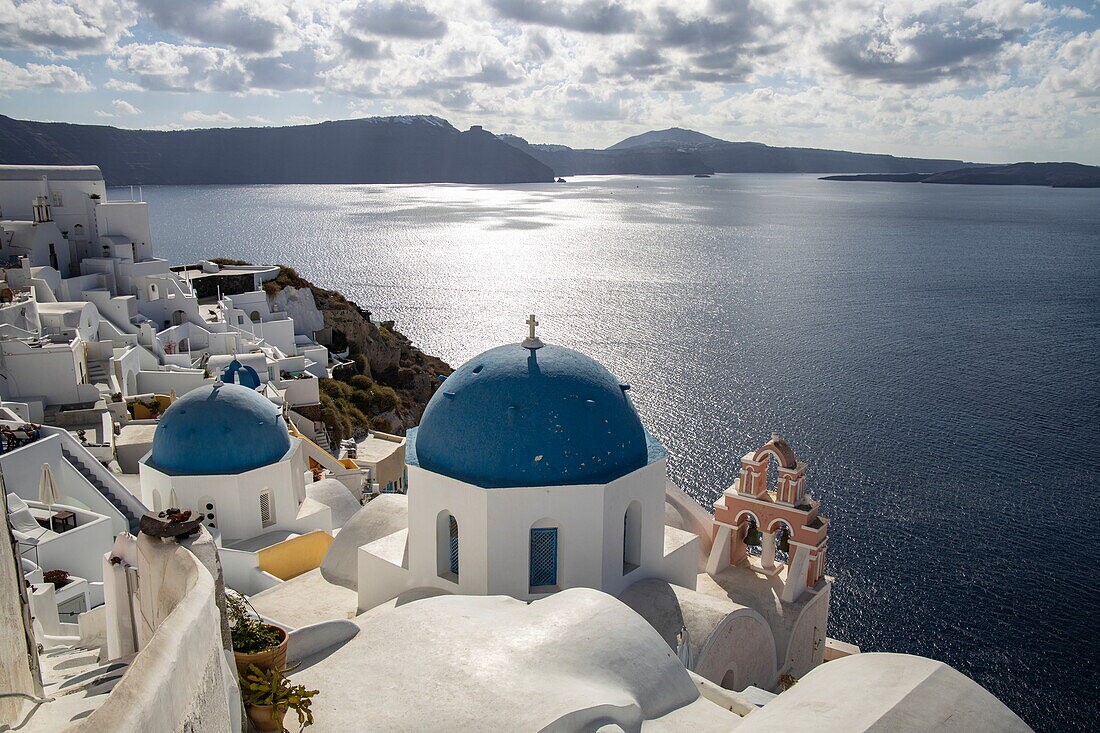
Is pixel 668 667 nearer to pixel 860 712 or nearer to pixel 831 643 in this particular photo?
pixel 860 712

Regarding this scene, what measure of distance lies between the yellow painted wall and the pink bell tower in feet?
28.2

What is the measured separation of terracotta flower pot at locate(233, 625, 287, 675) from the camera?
27.5 feet

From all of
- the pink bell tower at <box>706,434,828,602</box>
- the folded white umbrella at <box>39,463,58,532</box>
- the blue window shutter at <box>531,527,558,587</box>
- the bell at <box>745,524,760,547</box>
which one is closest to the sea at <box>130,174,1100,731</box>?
the bell at <box>745,524,760,547</box>

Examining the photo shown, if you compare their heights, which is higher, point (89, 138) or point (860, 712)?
point (89, 138)

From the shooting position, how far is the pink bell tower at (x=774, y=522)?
52.6ft

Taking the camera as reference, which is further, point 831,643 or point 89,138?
point 89,138

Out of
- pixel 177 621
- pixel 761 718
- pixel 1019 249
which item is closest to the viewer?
pixel 177 621

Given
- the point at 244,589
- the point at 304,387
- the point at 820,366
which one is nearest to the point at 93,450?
the point at 244,589

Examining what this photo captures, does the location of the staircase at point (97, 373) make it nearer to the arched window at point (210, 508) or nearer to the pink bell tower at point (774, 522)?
the arched window at point (210, 508)

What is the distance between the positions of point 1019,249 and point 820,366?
70283 mm

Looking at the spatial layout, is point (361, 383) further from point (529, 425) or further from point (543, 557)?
point (529, 425)

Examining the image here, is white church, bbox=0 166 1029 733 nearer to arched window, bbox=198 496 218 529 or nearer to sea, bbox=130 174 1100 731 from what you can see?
arched window, bbox=198 496 218 529

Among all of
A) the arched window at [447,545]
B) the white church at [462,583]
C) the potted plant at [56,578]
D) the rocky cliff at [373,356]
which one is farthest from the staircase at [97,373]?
the arched window at [447,545]

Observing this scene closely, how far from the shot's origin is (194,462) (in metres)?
17.4
